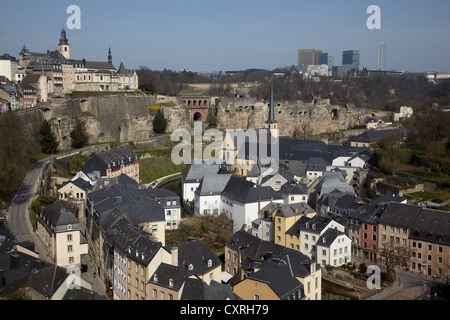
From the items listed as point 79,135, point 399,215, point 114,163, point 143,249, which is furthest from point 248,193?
point 79,135

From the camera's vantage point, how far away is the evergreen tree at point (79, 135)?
35.6 m

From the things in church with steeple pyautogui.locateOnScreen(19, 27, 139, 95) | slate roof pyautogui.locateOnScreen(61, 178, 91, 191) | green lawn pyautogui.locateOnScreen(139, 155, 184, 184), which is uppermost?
church with steeple pyautogui.locateOnScreen(19, 27, 139, 95)

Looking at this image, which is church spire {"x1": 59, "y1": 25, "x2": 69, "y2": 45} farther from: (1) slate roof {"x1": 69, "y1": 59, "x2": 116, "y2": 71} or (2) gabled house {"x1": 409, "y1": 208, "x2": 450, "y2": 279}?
(2) gabled house {"x1": 409, "y1": 208, "x2": 450, "y2": 279}

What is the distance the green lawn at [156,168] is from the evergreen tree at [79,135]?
4.72 metres

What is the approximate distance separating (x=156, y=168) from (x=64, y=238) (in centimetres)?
2020

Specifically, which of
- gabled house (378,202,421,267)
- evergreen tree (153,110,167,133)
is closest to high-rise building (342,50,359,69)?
evergreen tree (153,110,167,133)

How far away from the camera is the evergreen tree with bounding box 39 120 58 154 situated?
3228 centimetres

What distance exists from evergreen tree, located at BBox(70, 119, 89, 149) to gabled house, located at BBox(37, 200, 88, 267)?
17.5 m

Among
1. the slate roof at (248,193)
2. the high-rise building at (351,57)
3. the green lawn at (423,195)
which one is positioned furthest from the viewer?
the high-rise building at (351,57)

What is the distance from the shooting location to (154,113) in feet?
152

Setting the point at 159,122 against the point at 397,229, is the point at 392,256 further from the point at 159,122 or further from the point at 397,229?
the point at 159,122

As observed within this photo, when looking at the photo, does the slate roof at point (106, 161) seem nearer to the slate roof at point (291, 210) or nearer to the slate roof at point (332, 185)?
the slate roof at point (291, 210)

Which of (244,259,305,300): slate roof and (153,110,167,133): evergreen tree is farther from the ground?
(153,110,167,133): evergreen tree

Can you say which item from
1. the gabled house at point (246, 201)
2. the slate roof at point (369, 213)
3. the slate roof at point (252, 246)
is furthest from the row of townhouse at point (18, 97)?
the slate roof at point (369, 213)
